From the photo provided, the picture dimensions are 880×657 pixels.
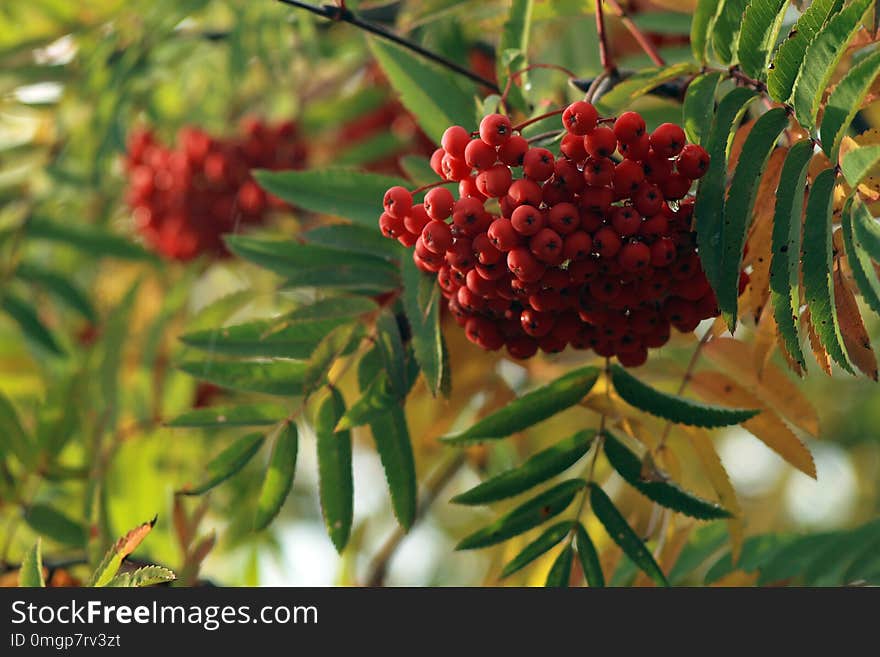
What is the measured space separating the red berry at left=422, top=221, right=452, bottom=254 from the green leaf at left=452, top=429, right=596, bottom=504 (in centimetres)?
41

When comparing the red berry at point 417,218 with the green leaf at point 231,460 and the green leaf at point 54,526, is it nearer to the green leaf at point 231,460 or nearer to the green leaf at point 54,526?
the green leaf at point 231,460

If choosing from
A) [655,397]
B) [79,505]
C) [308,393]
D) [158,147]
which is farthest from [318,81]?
[655,397]

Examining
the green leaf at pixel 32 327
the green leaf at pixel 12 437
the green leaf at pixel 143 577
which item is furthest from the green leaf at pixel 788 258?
the green leaf at pixel 32 327

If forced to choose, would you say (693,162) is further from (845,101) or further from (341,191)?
(341,191)

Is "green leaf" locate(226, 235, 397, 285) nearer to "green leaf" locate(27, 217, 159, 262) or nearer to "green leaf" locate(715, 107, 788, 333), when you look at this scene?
"green leaf" locate(715, 107, 788, 333)

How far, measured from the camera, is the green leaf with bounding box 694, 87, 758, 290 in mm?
1272

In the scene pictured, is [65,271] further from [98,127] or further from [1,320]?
[98,127]

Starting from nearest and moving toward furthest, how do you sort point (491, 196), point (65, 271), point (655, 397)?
1. point (491, 196)
2. point (655, 397)
3. point (65, 271)

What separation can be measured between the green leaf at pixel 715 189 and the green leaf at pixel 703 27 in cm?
17

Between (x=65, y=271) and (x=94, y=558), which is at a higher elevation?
(x=65, y=271)

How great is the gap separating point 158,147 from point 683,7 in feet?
6.31

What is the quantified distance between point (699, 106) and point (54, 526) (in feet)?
4.85

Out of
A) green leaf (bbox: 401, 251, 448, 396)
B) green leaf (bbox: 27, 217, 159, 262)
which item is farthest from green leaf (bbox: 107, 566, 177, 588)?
green leaf (bbox: 27, 217, 159, 262)
